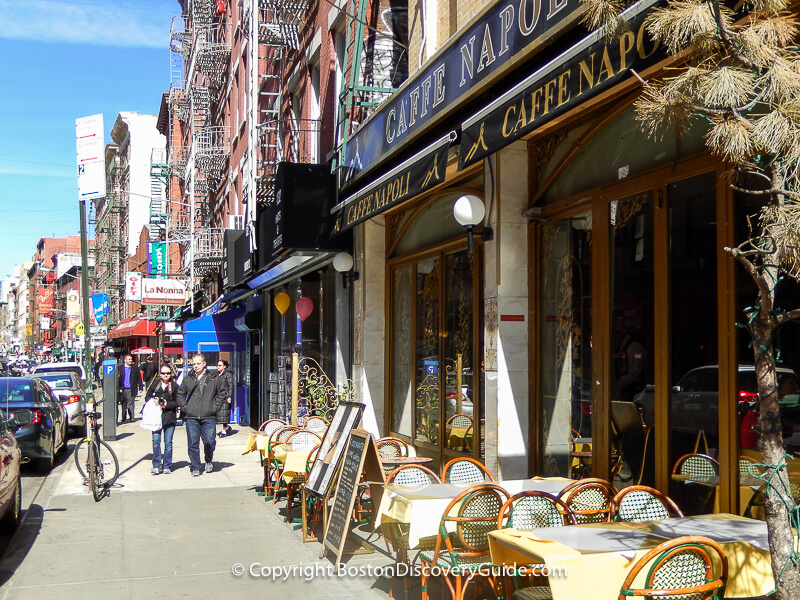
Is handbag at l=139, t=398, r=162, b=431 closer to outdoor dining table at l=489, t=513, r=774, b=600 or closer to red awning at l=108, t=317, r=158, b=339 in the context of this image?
outdoor dining table at l=489, t=513, r=774, b=600

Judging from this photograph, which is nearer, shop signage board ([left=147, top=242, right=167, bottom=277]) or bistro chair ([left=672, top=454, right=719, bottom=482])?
bistro chair ([left=672, top=454, right=719, bottom=482])

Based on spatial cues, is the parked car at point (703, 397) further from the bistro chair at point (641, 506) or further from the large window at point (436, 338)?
the large window at point (436, 338)

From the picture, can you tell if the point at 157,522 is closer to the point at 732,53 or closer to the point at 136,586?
the point at 136,586

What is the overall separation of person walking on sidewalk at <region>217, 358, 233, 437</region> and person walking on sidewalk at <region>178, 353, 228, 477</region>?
20 cm

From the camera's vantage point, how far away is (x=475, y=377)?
1000 cm

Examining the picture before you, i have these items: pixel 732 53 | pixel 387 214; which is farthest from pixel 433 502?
pixel 387 214

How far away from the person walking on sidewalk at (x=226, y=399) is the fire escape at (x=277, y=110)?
3906 millimetres

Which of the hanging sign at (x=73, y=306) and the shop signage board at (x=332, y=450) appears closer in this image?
the shop signage board at (x=332, y=450)

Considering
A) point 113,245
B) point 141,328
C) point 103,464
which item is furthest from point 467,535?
point 113,245

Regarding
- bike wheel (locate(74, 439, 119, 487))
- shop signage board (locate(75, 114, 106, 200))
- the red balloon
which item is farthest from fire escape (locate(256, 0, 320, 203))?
bike wheel (locate(74, 439, 119, 487))

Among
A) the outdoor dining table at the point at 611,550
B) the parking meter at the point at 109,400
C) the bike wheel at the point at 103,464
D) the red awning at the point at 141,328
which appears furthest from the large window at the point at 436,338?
the red awning at the point at 141,328

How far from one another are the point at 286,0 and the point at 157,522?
12.2 metres

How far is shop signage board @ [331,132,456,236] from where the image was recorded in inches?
328

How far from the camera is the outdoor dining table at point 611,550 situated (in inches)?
160
